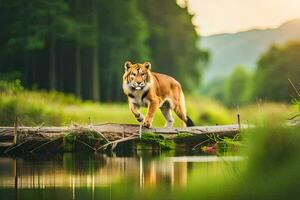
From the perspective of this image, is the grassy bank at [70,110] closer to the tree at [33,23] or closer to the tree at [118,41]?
the tree at [118,41]

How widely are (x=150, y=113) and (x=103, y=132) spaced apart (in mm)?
556

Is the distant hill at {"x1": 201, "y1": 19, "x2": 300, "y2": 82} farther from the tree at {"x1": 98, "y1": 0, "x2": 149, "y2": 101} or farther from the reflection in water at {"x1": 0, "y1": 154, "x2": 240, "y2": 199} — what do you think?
the reflection in water at {"x1": 0, "y1": 154, "x2": 240, "y2": 199}

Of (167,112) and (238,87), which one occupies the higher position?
(238,87)

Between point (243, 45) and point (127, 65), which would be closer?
point (127, 65)

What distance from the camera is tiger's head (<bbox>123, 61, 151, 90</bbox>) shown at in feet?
30.3

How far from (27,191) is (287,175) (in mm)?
1943

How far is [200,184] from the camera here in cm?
647

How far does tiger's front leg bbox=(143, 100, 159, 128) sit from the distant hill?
5.92 metres

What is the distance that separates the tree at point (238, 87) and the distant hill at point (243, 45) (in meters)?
0.25

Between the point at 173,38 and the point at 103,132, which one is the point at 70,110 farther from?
the point at 173,38

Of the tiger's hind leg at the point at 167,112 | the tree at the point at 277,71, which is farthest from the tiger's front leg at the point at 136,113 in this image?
the tree at the point at 277,71

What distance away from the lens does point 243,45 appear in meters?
22.9

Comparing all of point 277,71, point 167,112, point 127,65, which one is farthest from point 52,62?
point 127,65

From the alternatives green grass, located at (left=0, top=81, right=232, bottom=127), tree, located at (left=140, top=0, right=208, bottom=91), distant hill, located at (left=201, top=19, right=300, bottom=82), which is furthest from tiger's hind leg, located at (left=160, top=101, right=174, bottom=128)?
distant hill, located at (left=201, top=19, right=300, bottom=82)
